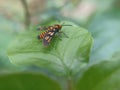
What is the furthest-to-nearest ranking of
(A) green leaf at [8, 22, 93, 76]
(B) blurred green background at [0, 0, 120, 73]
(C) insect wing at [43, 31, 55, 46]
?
(B) blurred green background at [0, 0, 120, 73] < (C) insect wing at [43, 31, 55, 46] < (A) green leaf at [8, 22, 93, 76]

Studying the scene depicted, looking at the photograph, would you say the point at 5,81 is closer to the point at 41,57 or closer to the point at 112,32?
the point at 41,57

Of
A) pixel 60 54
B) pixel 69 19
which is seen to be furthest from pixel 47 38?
pixel 69 19

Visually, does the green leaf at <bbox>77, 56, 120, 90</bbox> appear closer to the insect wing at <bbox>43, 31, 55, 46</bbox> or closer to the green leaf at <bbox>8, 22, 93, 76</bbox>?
the green leaf at <bbox>8, 22, 93, 76</bbox>

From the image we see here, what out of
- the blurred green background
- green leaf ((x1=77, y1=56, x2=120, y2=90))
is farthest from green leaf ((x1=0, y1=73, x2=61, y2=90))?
the blurred green background

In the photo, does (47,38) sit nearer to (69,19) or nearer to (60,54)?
(60,54)

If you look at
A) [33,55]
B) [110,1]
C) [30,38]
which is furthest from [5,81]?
[110,1]

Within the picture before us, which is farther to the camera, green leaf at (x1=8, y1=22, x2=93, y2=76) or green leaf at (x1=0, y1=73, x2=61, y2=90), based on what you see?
green leaf at (x1=8, y1=22, x2=93, y2=76)
